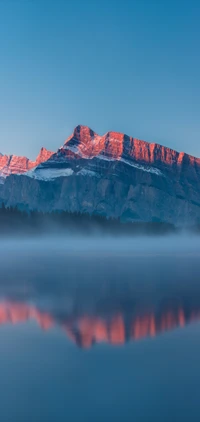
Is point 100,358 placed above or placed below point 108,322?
below

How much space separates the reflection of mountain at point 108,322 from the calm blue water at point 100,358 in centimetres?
4

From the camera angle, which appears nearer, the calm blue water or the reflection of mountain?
the calm blue water

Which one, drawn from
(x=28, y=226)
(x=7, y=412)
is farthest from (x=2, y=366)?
(x=28, y=226)

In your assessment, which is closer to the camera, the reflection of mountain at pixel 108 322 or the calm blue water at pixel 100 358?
the calm blue water at pixel 100 358

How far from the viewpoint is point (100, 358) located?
13898mm

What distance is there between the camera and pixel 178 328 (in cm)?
1780

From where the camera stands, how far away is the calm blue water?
10.3 meters

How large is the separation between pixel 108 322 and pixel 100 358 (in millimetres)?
5462

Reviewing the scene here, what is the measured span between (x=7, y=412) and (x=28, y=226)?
586 feet

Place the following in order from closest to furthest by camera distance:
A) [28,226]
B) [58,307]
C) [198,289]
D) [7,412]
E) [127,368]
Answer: [7,412] < [127,368] < [58,307] < [198,289] < [28,226]

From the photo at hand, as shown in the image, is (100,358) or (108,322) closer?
(100,358)

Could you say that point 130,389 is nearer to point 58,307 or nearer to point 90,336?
point 90,336

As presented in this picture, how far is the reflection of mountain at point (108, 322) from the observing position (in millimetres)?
16656

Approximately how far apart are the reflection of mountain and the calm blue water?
39 mm
